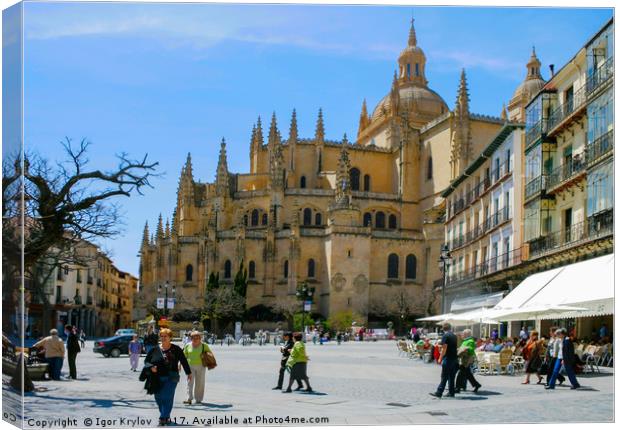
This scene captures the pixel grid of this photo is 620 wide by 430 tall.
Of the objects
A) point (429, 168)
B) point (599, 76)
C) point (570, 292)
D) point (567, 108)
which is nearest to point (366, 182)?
point (429, 168)

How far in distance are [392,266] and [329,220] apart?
6043 millimetres

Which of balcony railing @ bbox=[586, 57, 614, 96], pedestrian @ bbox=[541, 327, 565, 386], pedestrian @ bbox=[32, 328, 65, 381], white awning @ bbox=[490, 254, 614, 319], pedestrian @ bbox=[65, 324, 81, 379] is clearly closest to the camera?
white awning @ bbox=[490, 254, 614, 319]

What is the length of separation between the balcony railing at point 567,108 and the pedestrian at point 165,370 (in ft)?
42.8

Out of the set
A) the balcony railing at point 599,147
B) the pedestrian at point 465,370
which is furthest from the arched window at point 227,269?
the pedestrian at point 465,370

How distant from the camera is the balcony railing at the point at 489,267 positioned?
95.5 ft

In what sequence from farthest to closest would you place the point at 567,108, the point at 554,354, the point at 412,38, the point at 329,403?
the point at 567,108, the point at 554,354, the point at 412,38, the point at 329,403

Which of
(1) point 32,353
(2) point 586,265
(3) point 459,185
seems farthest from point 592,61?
(3) point 459,185

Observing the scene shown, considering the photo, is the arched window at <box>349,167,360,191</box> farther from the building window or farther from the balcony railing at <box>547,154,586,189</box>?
the balcony railing at <box>547,154,586,189</box>

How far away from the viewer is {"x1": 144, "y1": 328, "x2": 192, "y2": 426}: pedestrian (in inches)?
474

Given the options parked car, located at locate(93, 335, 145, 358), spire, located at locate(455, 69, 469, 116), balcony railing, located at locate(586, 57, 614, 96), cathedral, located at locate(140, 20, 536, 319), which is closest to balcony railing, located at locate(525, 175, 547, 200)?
balcony railing, located at locate(586, 57, 614, 96)

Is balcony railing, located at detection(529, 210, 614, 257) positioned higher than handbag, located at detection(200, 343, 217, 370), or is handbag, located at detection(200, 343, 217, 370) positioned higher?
balcony railing, located at detection(529, 210, 614, 257)

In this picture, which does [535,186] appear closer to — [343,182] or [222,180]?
[343,182]

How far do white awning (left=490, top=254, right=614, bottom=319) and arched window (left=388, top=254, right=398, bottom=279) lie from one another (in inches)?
1661

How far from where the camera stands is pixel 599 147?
19.2 metres
